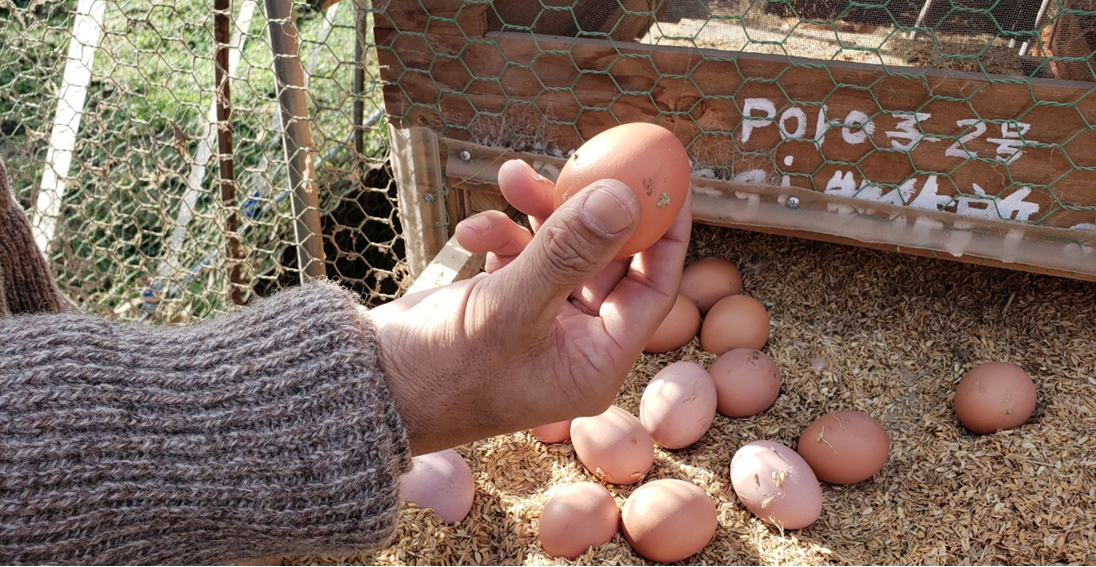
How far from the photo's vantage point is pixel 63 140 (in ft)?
9.48

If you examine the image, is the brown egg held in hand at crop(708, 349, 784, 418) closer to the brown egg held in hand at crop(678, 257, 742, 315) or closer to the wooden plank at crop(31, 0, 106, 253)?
the brown egg held in hand at crop(678, 257, 742, 315)

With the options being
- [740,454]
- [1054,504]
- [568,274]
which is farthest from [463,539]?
[1054,504]

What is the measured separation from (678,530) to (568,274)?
80 cm

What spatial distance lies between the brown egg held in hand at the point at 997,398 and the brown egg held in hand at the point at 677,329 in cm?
59

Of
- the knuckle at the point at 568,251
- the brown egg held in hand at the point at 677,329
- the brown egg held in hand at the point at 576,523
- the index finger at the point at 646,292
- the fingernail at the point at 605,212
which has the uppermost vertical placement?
the fingernail at the point at 605,212

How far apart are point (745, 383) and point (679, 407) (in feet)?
0.57

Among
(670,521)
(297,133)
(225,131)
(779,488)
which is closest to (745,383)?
(779,488)

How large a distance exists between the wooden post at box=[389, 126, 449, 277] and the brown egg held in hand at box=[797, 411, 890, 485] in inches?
42.0

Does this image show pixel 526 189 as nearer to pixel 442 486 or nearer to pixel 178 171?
pixel 442 486

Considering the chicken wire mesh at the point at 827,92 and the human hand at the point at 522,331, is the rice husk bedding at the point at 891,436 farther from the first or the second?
the human hand at the point at 522,331

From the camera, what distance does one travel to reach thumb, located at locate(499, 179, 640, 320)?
824mm

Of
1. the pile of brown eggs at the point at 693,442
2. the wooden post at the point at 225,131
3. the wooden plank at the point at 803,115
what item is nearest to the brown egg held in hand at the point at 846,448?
the pile of brown eggs at the point at 693,442

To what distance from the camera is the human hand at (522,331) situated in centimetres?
89

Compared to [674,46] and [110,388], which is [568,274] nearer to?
[110,388]
